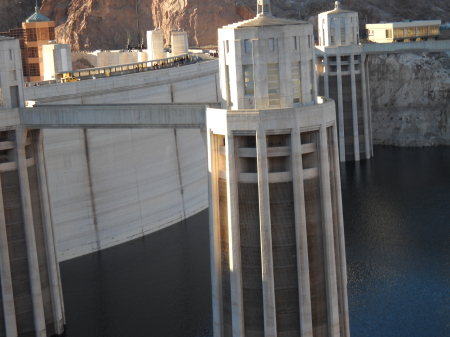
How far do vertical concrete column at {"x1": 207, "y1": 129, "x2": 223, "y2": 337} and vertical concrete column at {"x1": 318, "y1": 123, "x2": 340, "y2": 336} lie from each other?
4.63 metres

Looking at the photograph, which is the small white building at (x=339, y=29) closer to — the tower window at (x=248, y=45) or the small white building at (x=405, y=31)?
the small white building at (x=405, y=31)

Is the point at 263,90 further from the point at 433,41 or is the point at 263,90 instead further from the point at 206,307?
the point at 433,41

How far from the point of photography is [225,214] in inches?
1650

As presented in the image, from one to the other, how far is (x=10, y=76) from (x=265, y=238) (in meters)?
17.5

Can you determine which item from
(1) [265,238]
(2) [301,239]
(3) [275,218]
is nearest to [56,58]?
(3) [275,218]

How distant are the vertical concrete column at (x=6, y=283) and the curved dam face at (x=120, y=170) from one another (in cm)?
1319

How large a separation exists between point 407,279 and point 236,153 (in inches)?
847

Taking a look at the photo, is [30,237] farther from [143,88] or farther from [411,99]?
[411,99]

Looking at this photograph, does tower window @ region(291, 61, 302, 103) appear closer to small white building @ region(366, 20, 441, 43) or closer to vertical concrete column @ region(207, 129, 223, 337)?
vertical concrete column @ region(207, 129, 223, 337)

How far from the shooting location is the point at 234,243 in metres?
41.3

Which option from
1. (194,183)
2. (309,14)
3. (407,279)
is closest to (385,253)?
(407,279)

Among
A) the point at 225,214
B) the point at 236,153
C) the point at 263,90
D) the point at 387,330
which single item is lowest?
the point at 387,330

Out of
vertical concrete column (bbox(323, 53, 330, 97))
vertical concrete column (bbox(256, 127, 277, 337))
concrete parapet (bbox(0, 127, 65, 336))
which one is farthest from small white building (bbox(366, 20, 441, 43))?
vertical concrete column (bbox(256, 127, 277, 337))

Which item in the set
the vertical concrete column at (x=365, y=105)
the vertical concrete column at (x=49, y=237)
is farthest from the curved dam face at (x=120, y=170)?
the vertical concrete column at (x=365, y=105)
